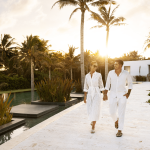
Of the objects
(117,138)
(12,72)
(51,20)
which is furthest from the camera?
(12,72)

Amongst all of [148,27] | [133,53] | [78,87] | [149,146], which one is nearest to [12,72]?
[78,87]

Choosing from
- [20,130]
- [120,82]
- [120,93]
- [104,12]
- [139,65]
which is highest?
[104,12]

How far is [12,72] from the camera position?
75.3 ft

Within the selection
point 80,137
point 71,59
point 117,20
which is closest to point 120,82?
point 80,137

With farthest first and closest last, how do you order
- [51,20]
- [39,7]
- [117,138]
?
[51,20] → [39,7] → [117,138]

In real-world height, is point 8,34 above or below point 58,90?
above

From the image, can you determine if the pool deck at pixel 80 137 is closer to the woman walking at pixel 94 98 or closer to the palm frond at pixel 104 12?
the woman walking at pixel 94 98

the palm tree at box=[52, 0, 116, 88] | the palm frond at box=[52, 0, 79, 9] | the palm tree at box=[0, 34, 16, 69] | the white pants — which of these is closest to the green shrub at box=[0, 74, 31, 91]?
the palm tree at box=[0, 34, 16, 69]

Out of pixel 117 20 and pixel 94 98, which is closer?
pixel 94 98

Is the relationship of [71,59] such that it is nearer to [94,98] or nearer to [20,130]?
[20,130]

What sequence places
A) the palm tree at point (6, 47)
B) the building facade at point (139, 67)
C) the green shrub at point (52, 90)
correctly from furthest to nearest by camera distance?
the building facade at point (139, 67) < the palm tree at point (6, 47) < the green shrub at point (52, 90)

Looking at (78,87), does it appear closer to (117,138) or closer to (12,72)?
(117,138)

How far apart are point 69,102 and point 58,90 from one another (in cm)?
79

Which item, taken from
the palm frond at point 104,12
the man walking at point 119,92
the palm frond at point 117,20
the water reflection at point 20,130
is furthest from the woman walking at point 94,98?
the palm frond at point 104,12
